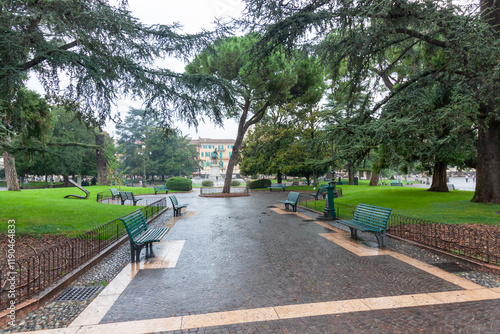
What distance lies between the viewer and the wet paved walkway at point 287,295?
3219 millimetres

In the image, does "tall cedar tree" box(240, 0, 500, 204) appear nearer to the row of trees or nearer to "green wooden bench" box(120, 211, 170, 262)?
the row of trees

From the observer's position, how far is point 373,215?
23.6 feet

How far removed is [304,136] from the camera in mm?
28078

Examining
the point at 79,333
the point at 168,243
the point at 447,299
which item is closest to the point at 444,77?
the point at 447,299

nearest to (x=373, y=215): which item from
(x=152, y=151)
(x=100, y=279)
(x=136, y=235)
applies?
(x=136, y=235)

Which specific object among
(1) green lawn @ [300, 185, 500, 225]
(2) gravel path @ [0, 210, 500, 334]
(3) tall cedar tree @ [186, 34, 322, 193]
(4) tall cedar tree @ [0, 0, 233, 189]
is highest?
(3) tall cedar tree @ [186, 34, 322, 193]

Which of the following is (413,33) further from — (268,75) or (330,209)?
(268,75)

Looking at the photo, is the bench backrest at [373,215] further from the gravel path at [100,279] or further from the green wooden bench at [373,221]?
the gravel path at [100,279]

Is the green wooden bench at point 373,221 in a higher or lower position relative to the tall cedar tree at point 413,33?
lower

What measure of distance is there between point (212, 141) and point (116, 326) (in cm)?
9633

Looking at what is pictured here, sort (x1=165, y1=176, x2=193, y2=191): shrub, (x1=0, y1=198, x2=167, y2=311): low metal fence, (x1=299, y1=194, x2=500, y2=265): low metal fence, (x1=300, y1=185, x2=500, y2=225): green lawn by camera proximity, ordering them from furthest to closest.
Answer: (x1=165, y1=176, x2=193, y2=191): shrub → (x1=300, y1=185, x2=500, y2=225): green lawn → (x1=299, y1=194, x2=500, y2=265): low metal fence → (x1=0, y1=198, x2=167, y2=311): low metal fence

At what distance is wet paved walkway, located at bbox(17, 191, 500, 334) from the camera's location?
3219mm

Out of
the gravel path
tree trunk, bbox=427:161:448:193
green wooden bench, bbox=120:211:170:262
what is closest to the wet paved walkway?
the gravel path

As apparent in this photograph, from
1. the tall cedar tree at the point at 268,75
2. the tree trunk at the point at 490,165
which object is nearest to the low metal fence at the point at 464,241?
the tree trunk at the point at 490,165
